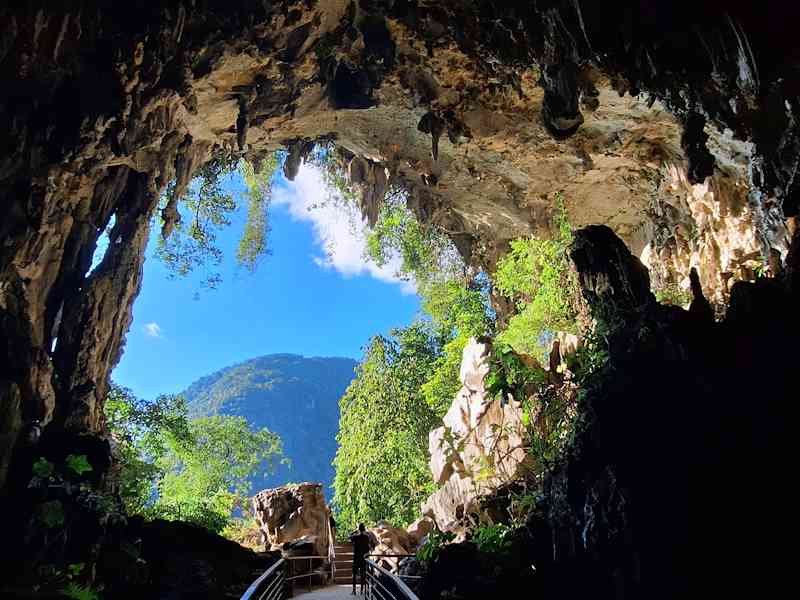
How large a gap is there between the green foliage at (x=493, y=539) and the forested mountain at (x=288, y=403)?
99994 mm

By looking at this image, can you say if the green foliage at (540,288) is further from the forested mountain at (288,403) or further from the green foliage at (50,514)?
the forested mountain at (288,403)

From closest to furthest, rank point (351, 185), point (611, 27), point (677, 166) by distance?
point (611, 27) → point (677, 166) → point (351, 185)

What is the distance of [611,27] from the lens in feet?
30.1

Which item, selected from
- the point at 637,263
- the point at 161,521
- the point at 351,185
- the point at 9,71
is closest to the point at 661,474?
the point at 637,263

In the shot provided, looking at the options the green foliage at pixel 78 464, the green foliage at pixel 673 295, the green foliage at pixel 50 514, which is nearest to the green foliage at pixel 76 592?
the green foliage at pixel 50 514

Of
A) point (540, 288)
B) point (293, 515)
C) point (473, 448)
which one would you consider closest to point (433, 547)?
point (473, 448)

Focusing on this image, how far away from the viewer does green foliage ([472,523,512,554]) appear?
9.12 metres

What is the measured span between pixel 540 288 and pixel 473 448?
4.40 meters

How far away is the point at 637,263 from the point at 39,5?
9689 millimetres

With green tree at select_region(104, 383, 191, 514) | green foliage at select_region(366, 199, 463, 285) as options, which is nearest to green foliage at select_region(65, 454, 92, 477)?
green tree at select_region(104, 383, 191, 514)

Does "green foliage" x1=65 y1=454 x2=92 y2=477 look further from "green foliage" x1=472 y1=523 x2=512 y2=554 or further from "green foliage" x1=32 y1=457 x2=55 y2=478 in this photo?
"green foliage" x1=472 y1=523 x2=512 y2=554

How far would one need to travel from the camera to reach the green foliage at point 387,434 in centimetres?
1909

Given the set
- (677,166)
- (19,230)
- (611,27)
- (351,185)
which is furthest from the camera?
(351,185)

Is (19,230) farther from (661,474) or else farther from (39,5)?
(661,474)
